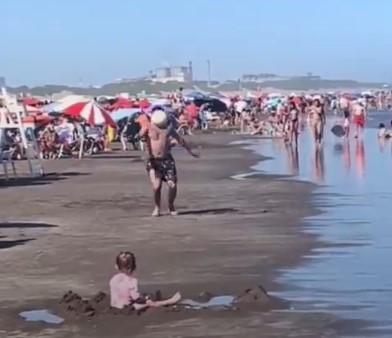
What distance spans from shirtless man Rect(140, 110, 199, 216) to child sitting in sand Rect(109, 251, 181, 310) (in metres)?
7.20

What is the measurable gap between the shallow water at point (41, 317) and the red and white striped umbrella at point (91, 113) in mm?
27492

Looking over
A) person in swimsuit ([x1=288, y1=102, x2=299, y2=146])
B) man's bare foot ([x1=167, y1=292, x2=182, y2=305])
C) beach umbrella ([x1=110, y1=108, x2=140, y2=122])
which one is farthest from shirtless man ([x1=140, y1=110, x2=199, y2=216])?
beach umbrella ([x1=110, y1=108, x2=140, y2=122])

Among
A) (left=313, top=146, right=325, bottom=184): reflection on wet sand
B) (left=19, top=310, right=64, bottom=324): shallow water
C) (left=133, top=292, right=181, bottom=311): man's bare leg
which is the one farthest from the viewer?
(left=313, top=146, right=325, bottom=184): reflection on wet sand

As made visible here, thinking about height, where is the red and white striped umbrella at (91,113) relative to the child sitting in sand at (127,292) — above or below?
below

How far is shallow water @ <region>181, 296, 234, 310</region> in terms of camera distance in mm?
10328

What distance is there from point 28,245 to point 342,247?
11.9 feet

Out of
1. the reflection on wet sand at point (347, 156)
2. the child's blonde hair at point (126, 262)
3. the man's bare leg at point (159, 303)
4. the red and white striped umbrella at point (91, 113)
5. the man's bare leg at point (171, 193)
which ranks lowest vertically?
the reflection on wet sand at point (347, 156)

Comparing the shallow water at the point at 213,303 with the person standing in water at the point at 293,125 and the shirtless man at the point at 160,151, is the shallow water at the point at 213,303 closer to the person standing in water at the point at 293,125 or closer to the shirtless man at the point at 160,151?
the shirtless man at the point at 160,151

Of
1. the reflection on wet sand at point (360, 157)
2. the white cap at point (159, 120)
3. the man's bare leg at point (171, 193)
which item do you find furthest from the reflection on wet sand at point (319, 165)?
the white cap at point (159, 120)

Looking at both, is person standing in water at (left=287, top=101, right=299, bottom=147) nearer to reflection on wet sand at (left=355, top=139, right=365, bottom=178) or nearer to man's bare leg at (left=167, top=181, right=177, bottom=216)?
reflection on wet sand at (left=355, top=139, right=365, bottom=178)

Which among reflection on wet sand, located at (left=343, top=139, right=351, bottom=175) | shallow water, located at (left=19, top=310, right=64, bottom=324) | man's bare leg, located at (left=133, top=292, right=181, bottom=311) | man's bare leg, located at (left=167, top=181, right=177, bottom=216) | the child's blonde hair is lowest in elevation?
reflection on wet sand, located at (left=343, top=139, right=351, bottom=175)

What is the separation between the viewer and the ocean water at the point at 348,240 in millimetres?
10367

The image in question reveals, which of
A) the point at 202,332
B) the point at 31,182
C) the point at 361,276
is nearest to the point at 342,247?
the point at 361,276

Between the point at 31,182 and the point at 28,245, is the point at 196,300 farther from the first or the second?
the point at 31,182
